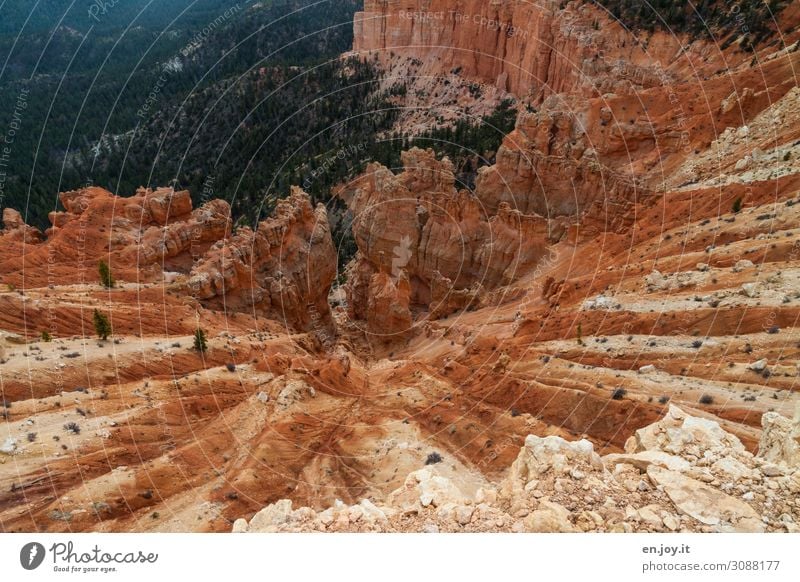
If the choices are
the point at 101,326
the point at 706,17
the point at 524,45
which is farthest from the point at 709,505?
the point at 524,45

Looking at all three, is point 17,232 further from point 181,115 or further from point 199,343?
point 181,115

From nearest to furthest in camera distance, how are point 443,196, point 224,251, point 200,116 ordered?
1. point 224,251
2. point 443,196
3. point 200,116

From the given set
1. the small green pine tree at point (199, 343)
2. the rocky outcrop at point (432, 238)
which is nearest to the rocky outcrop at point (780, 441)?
the small green pine tree at point (199, 343)

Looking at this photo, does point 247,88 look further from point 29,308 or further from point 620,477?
point 620,477

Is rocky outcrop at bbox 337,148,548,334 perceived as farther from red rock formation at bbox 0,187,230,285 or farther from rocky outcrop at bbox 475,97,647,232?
red rock formation at bbox 0,187,230,285

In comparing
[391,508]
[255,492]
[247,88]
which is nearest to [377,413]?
[255,492]

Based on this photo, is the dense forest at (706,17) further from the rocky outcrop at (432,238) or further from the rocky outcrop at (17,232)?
the rocky outcrop at (17,232)
